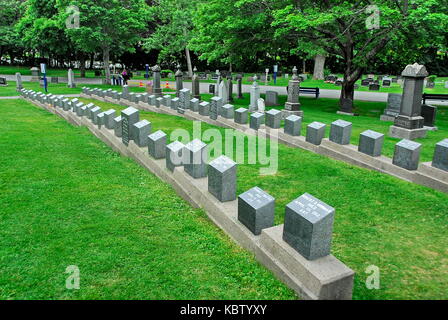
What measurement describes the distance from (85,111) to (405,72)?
35.7 feet

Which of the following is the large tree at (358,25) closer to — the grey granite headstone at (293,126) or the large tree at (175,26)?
the grey granite headstone at (293,126)

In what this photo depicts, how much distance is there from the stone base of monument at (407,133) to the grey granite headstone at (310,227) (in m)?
8.90

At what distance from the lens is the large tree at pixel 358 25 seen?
14141 mm

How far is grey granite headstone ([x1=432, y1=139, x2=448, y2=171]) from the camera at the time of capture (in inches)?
282

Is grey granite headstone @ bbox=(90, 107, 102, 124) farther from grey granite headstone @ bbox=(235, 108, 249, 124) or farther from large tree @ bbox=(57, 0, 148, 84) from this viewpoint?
large tree @ bbox=(57, 0, 148, 84)

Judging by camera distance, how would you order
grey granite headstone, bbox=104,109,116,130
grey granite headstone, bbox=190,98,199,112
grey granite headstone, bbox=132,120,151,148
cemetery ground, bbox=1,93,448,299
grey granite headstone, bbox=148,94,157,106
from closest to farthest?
cemetery ground, bbox=1,93,448,299 → grey granite headstone, bbox=132,120,151,148 → grey granite headstone, bbox=104,109,116,130 → grey granite headstone, bbox=190,98,199,112 → grey granite headstone, bbox=148,94,157,106

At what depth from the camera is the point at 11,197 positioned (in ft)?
20.9

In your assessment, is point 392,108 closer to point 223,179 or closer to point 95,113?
point 95,113

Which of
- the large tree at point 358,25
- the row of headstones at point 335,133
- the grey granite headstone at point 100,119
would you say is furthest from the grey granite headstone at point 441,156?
the grey granite headstone at point 100,119

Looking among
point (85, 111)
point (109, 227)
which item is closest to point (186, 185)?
point (109, 227)

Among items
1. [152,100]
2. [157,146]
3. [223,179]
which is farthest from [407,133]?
[152,100]

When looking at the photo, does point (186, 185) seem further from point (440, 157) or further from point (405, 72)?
point (405, 72)

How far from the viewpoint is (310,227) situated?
159 inches

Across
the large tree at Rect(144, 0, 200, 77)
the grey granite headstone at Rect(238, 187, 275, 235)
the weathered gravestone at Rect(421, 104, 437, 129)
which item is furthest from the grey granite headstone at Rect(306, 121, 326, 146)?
the large tree at Rect(144, 0, 200, 77)
